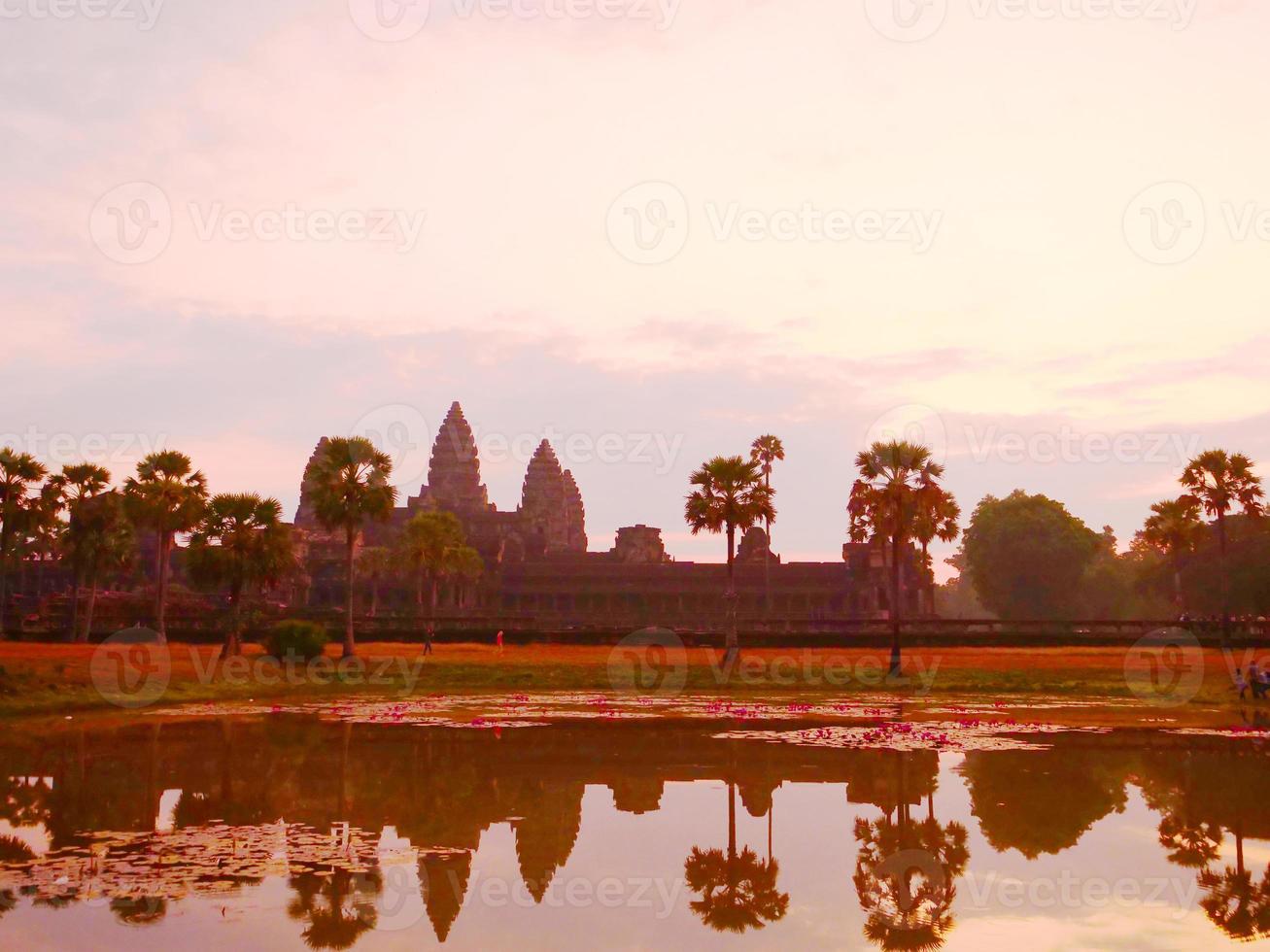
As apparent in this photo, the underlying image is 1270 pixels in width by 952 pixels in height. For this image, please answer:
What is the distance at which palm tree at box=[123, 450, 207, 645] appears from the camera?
54.0m

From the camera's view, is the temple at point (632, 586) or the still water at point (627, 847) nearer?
the still water at point (627, 847)

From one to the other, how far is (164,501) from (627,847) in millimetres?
43785

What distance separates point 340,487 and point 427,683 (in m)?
12.5

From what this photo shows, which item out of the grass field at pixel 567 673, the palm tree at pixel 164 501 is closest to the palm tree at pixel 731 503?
the grass field at pixel 567 673

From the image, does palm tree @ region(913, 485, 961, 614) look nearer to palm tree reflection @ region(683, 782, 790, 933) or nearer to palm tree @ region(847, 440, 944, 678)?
palm tree @ region(847, 440, 944, 678)

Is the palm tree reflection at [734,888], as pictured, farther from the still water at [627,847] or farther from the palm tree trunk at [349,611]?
the palm tree trunk at [349,611]

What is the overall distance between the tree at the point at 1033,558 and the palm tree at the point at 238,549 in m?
67.9

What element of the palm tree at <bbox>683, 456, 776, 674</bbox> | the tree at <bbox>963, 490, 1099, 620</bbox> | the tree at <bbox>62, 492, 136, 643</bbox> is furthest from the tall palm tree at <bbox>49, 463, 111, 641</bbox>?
the tree at <bbox>963, 490, 1099, 620</bbox>

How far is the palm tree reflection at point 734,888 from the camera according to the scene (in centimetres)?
1180

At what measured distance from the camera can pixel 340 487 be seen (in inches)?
2019

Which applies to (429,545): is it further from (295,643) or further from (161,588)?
(295,643)

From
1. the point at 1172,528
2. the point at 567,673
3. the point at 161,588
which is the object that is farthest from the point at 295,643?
the point at 1172,528

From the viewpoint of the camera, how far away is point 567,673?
43.1m

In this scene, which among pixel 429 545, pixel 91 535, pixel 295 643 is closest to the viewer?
pixel 295 643
